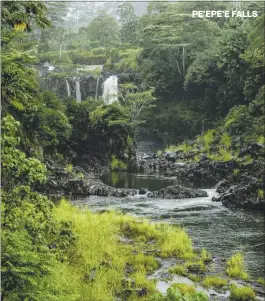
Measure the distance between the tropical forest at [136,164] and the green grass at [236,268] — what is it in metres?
0.04

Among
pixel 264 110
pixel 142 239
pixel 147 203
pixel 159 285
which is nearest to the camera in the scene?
pixel 159 285

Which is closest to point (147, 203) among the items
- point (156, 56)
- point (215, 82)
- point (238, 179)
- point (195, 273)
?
point (238, 179)

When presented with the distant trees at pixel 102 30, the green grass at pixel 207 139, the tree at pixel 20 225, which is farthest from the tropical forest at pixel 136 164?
the distant trees at pixel 102 30

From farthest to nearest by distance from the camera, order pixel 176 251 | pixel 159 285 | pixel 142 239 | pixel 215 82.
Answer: pixel 215 82, pixel 142 239, pixel 176 251, pixel 159 285

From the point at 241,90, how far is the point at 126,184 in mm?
16113

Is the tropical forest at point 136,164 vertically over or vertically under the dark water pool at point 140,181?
over

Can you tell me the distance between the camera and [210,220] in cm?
1841

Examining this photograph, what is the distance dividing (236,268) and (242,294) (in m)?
1.51

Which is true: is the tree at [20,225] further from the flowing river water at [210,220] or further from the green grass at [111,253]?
the flowing river water at [210,220]

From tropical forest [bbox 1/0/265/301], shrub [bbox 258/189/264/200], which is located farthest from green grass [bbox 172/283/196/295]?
shrub [bbox 258/189/264/200]

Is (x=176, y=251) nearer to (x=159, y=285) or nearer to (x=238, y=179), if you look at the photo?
(x=159, y=285)

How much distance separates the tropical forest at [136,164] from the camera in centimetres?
709

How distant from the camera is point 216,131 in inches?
1540

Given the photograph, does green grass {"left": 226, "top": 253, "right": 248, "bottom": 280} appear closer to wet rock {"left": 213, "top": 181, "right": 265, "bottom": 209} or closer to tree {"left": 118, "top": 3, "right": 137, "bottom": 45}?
wet rock {"left": 213, "top": 181, "right": 265, "bottom": 209}
